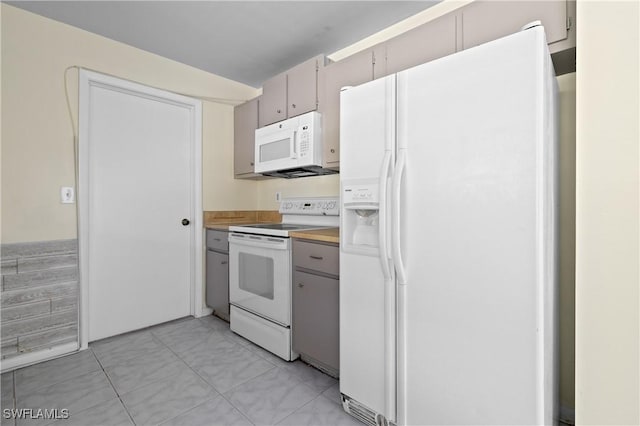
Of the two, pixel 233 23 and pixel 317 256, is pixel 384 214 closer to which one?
pixel 317 256

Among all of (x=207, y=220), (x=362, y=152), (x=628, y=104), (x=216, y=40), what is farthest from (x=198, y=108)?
(x=628, y=104)

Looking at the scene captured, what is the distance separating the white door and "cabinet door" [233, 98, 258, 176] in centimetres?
39

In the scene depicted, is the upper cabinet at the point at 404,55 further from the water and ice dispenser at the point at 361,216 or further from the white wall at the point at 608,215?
the water and ice dispenser at the point at 361,216

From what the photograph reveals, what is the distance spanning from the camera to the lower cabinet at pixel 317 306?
1875mm

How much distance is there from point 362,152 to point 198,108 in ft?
7.26

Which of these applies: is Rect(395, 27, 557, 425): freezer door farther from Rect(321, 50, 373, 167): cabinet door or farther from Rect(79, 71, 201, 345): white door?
Rect(79, 71, 201, 345): white door

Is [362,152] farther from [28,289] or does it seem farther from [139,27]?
[28,289]

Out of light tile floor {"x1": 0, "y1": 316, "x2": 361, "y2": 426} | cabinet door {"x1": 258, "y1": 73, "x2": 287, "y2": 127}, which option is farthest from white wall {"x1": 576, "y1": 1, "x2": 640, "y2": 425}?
cabinet door {"x1": 258, "y1": 73, "x2": 287, "y2": 127}

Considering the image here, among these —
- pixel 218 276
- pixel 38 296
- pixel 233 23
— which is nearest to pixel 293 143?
pixel 233 23

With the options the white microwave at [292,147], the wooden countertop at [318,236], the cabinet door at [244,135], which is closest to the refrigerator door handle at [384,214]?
the wooden countertop at [318,236]

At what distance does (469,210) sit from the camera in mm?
1194

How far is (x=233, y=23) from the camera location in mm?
2268

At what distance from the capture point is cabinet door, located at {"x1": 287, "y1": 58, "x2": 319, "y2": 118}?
7.99ft

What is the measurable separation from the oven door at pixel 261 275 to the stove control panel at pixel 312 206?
2.02 feet
